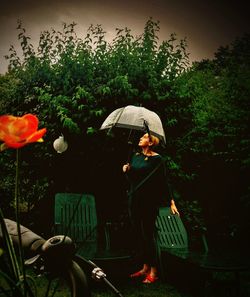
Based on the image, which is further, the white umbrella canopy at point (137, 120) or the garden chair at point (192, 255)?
the white umbrella canopy at point (137, 120)

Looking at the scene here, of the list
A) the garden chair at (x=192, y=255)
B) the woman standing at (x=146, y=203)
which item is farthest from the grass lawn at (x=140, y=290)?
the garden chair at (x=192, y=255)

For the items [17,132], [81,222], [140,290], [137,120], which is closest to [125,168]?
[137,120]

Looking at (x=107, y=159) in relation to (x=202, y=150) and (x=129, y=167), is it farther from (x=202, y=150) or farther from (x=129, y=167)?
(x=202, y=150)

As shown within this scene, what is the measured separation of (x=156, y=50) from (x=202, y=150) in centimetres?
230

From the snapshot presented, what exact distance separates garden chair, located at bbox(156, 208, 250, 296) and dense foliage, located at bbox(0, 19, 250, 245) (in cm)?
66

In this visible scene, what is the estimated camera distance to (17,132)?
2.37 ft

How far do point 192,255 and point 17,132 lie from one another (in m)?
3.63

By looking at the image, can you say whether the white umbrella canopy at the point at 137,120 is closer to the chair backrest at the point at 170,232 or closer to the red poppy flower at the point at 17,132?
the chair backrest at the point at 170,232

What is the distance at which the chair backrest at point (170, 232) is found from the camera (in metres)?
4.48

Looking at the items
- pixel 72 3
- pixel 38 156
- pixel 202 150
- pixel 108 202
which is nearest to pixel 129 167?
pixel 108 202

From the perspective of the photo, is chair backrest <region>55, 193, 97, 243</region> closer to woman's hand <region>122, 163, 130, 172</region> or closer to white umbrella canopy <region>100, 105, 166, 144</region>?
woman's hand <region>122, 163, 130, 172</region>

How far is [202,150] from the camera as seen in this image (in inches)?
231

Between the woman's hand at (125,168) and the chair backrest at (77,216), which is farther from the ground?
the woman's hand at (125,168)

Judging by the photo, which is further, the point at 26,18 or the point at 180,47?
the point at 180,47
